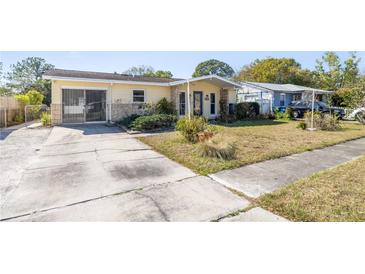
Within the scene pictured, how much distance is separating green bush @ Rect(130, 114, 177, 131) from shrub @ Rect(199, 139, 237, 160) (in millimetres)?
5219

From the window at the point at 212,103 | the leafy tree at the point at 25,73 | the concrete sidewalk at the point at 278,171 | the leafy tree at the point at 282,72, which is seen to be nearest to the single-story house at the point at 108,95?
the window at the point at 212,103

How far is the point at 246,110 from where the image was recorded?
1870 centimetres

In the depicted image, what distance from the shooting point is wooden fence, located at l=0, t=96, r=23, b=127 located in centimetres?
1411

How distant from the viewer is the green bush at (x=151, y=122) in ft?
37.6

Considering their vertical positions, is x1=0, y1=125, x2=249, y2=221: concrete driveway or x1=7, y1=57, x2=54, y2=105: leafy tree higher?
x1=7, y1=57, x2=54, y2=105: leafy tree

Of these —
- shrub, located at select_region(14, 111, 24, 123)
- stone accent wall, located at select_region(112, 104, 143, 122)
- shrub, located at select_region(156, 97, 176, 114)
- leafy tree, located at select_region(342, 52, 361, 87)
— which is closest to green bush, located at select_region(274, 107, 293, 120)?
shrub, located at select_region(156, 97, 176, 114)

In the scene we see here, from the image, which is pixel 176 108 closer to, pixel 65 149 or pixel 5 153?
pixel 65 149

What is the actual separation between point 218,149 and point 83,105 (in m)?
10.4

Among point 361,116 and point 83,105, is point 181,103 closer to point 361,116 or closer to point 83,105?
point 83,105

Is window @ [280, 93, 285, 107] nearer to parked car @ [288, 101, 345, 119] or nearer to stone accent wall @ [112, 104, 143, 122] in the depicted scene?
parked car @ [288, 101, 345, 119]

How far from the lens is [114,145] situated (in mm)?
8398

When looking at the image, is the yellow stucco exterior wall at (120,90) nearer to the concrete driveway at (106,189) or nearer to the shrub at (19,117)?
the shrub at (19,117)

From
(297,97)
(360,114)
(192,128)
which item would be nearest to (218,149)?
(192,128)

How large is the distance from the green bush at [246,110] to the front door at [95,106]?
9838mm
